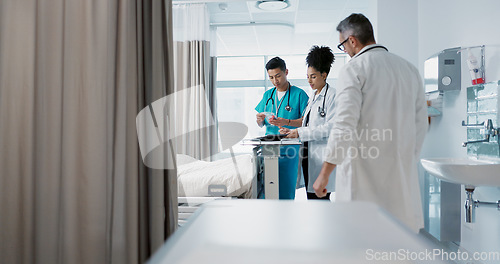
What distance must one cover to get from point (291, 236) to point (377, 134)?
1.42m

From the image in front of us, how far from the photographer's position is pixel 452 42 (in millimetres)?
2791

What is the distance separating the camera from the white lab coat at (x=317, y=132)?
2473 mm

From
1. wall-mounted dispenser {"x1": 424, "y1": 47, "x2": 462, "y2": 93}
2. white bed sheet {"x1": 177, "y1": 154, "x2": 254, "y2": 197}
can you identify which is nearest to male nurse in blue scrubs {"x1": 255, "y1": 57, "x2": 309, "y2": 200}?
white bed sheet {"x1": 177, "y1": 154, "x2": 254, "y2": 197}

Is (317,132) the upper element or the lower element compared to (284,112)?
lower

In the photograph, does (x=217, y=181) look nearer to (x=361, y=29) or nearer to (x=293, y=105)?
(x=293, y=105)

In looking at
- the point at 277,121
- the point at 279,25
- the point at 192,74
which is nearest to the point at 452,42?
the point at 277,121

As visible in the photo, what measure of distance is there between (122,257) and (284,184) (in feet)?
5.64

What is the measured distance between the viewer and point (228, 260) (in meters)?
0.33

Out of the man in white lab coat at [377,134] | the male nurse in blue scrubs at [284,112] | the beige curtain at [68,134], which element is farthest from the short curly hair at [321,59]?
the beige curtain at [68,134]

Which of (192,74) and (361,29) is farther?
(192,74)

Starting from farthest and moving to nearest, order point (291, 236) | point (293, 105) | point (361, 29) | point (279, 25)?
point (279, 25) → point (293, 105) → point (361, 29) → point (291, 236)

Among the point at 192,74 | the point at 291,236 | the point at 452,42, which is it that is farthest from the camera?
the point at 192,74

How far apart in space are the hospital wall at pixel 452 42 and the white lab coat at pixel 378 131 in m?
0.89

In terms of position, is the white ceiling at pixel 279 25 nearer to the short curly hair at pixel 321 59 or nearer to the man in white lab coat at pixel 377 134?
the short curly hair at pixel 321 59
